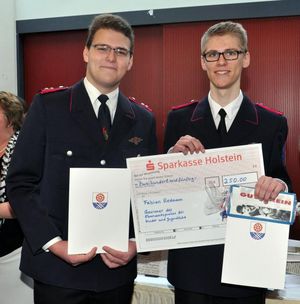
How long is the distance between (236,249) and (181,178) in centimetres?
30

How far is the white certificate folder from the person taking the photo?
4.24 ft

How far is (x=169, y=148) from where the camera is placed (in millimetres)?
1550


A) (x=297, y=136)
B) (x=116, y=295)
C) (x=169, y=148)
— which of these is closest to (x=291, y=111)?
(x=297, y=136)

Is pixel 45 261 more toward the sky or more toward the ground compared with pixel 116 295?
more toward the sky

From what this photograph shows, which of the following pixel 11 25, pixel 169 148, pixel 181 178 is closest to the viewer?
pixel 181 178

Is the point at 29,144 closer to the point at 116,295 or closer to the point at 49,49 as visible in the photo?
the point at 116,295

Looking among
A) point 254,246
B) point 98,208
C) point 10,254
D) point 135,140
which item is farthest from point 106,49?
point 10,254

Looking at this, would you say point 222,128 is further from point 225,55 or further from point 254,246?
point 254,246

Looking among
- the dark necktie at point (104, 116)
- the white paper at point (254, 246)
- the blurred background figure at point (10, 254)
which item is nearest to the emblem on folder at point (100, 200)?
the dark necktie at point (104, 116)

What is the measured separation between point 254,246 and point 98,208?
1.75 feet

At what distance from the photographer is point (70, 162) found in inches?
54.0

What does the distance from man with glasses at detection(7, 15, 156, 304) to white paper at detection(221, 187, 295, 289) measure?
1.13 ft

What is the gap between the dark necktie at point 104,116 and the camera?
4.71ft

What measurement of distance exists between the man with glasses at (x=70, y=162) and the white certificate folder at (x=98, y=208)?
0.12 ft
